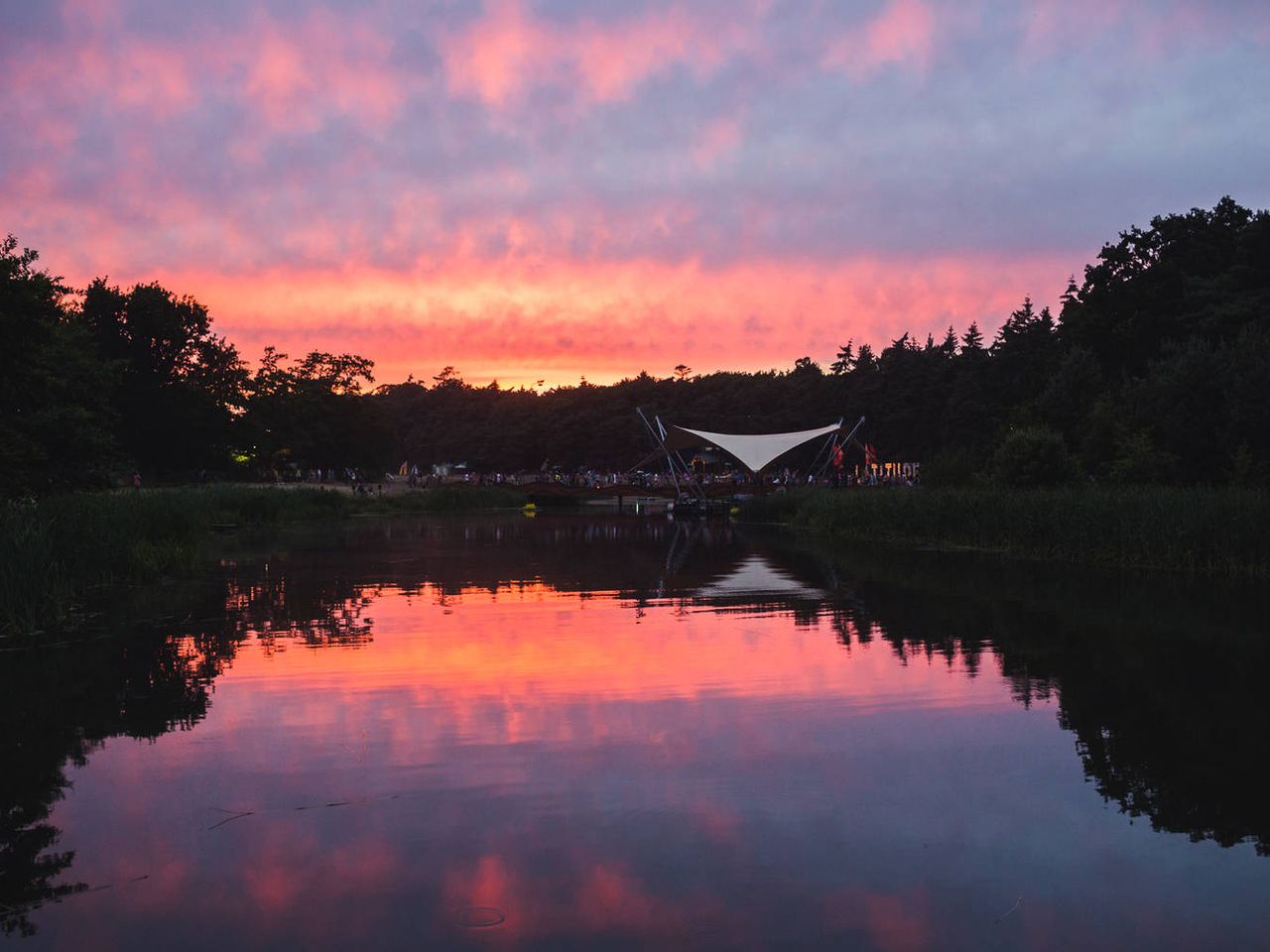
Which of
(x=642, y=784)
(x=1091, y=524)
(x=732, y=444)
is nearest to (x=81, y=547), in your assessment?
(x=642, y=784)

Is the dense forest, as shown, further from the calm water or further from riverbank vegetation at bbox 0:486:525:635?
the calm water

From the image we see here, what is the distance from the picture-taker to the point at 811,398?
4065 inches

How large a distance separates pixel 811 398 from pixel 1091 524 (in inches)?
3018

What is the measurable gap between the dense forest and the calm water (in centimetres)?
924

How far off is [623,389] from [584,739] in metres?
121

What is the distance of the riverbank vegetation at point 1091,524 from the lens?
23.8m

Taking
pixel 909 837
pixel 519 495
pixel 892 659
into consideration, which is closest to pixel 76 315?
pixel 519 495

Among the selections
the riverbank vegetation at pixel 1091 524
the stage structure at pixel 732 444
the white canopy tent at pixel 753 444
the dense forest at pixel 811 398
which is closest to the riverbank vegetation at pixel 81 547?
the dense forest at pixel 811 398

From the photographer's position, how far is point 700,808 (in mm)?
7629

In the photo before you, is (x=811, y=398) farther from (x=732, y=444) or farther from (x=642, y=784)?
(x=642, y=784)

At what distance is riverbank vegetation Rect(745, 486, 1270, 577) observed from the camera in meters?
23.8

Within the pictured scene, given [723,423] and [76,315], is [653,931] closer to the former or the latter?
[76,315]

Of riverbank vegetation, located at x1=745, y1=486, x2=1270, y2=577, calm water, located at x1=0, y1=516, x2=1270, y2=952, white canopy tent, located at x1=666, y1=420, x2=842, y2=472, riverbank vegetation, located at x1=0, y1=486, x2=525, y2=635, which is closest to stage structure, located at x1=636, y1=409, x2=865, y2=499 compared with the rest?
white canopy tent, located at x1=666, y1=420, x2=842, y2=472

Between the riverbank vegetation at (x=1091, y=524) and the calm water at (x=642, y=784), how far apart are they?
305 inches
